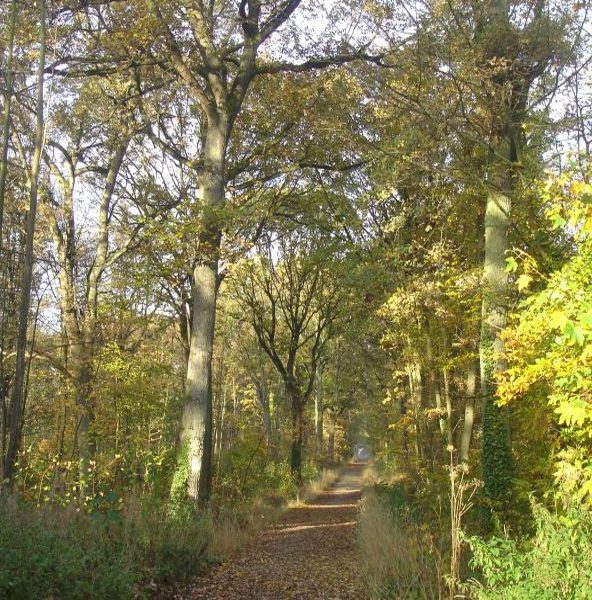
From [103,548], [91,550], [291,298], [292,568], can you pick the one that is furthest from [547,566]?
[291,298]

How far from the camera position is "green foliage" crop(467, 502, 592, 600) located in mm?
4102

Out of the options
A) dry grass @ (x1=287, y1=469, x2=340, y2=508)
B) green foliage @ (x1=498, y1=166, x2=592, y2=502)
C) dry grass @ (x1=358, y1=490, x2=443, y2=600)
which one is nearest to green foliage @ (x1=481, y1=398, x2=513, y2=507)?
dry grass @ (x1=358, y1=490, x2=443, y2=600)

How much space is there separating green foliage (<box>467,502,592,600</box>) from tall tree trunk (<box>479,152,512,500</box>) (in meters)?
4.23

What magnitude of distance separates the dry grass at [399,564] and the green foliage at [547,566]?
93 centimetres

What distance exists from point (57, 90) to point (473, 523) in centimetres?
1190

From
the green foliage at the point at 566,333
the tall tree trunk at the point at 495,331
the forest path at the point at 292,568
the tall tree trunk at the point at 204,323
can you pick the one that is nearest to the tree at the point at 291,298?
the forest path at the point at 292,568

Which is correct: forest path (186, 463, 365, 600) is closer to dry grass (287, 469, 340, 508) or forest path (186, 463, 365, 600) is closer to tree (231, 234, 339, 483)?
dry grass (287, 469, 340, 508)

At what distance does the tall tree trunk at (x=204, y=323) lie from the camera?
10.3 m

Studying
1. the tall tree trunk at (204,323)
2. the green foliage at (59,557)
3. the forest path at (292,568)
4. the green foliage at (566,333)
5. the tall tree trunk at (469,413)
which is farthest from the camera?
the tall tree trunk at (469,413)

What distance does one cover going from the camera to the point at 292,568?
9391mm

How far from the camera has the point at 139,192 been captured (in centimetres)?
1730

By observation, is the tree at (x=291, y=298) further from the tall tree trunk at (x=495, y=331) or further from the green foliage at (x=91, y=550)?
the green foliage at (x=91, y=550)

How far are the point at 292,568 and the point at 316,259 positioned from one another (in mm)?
12070

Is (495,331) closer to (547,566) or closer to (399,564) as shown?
→ (399,564)
